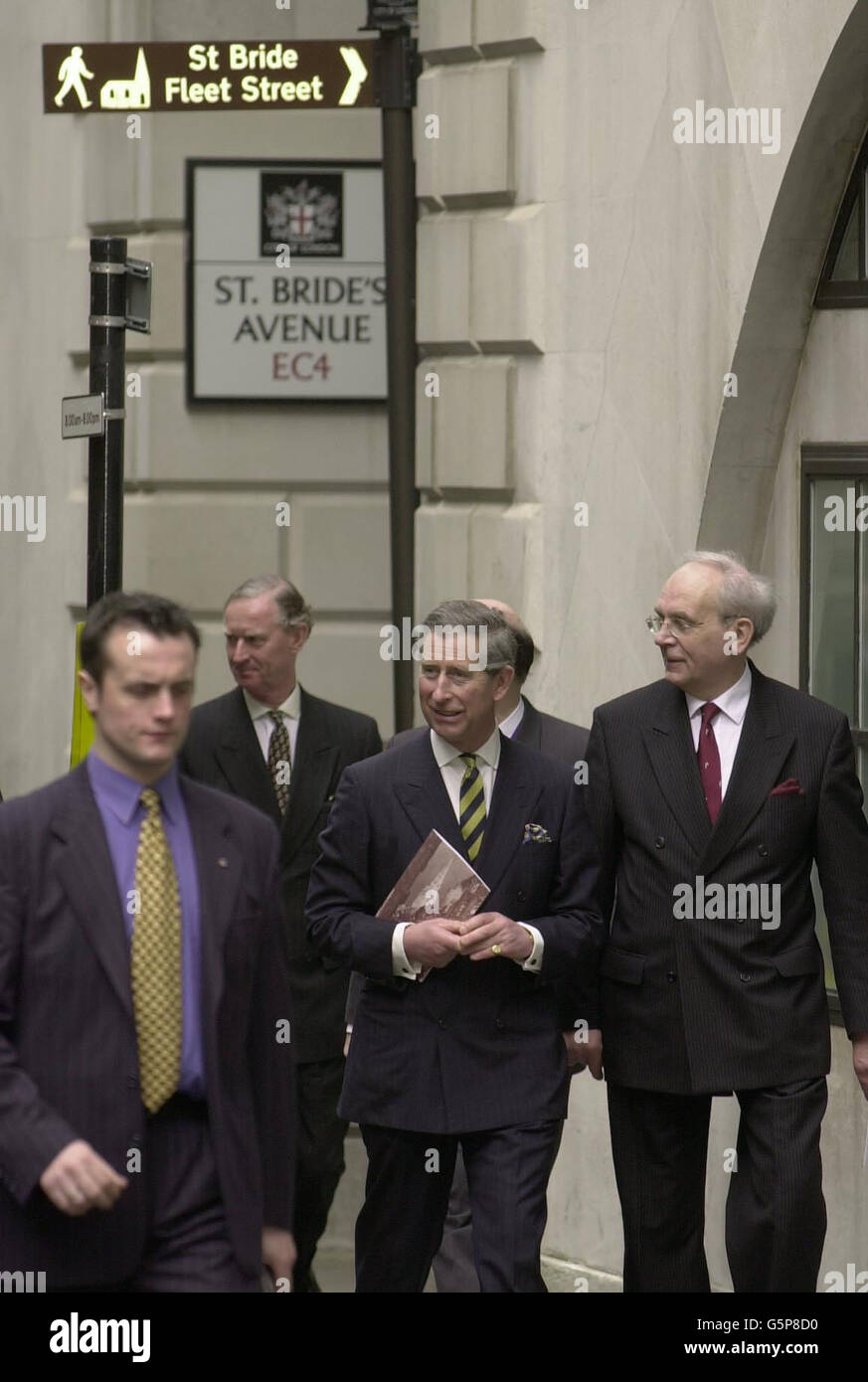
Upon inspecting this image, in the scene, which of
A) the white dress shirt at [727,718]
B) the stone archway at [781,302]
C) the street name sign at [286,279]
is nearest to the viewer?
the white dress shirt at [727,718]

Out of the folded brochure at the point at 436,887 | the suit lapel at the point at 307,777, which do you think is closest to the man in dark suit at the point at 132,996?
the folded brochure at the point at 436,887

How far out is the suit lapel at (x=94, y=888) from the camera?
462 cm

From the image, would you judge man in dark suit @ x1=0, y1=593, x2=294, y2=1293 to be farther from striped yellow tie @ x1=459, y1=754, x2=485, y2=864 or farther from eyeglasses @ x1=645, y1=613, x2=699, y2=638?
eyeglasses @ x1=645, y1=613, x2=699, y2=638

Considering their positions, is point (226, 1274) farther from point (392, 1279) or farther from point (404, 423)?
point (404, 423)

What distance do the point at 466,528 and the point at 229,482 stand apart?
214 cm

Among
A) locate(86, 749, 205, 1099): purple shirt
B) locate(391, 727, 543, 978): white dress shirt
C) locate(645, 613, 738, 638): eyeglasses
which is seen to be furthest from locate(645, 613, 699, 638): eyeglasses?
locate(86, 749, 205, 1099): purple shirt

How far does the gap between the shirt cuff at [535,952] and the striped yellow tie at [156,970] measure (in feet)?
4.99

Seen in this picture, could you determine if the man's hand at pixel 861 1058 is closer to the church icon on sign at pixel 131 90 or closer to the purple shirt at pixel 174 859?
the purple shirt at pixel 174 859

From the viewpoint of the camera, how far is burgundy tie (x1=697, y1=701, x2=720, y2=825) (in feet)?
21.5

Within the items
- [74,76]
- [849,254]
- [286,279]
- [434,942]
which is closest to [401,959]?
[434,942]

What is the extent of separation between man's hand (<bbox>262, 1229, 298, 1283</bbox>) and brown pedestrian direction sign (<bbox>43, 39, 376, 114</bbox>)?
4278 mm
